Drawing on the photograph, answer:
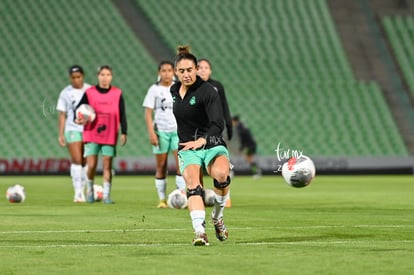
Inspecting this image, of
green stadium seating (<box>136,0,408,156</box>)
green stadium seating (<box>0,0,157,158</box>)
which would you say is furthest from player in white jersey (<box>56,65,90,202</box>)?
green stadium seating (<box>136,0,408,156</box>)

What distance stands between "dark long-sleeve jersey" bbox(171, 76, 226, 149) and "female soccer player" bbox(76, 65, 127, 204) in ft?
22.4

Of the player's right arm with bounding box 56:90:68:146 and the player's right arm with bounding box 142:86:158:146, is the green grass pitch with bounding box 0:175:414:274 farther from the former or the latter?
the player's right arm with bounding box 56:90:68:146

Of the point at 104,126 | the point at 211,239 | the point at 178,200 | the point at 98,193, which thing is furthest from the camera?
the point at 98,193

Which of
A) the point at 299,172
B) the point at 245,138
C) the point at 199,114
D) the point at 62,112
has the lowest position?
the point at 299,172

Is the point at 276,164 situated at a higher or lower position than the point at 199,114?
higher

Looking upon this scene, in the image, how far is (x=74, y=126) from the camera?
17.6 meters

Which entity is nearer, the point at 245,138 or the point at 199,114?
the point at 199,114

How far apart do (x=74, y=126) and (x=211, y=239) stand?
816 centimetres

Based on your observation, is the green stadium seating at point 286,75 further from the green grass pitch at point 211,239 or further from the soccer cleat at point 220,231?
the soccer cleat at point 220,231

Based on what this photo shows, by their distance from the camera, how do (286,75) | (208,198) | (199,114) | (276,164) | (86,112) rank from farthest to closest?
(286,75) → (276,164) → (86,112) → (208,198) → (199,114)

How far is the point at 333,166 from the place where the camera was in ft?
115

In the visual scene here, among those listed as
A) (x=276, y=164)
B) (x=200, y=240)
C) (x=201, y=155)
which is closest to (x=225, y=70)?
(x=276, y=164)

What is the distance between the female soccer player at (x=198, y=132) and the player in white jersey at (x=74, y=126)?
792 centimetres

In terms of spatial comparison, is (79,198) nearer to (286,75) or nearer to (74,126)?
(74,126)
